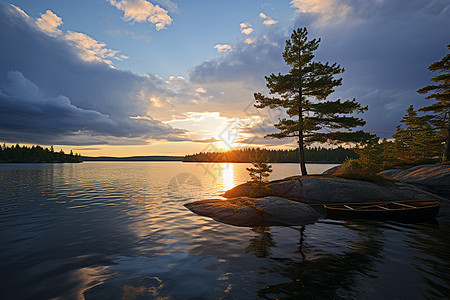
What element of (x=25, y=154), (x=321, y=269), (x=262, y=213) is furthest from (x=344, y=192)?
(x=25, y=154)

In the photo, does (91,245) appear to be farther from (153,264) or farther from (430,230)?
(430,230)

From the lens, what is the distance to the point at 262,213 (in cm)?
1212

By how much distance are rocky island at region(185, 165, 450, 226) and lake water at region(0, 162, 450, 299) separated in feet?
3.72

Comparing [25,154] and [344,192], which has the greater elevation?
[25,154]

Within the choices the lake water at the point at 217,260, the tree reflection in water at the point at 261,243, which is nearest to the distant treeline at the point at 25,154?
the lake water at the point at 217,260

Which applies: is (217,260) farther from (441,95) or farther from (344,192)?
(441,95)

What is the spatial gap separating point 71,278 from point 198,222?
6.72 meters

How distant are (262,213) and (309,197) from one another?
691 cm

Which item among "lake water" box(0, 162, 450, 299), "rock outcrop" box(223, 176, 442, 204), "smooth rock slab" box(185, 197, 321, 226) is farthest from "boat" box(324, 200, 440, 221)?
"rock outcrop" box(223, 176, 442, 204)

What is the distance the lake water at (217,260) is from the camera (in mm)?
5145

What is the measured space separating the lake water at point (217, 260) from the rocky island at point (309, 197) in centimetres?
113

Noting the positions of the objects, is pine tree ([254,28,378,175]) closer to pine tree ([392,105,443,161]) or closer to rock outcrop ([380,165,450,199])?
rock outcrop ([380,165,450,199])

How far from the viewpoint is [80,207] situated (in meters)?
15.5

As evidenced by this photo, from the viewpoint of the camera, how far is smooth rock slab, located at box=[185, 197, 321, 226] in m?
11.6
